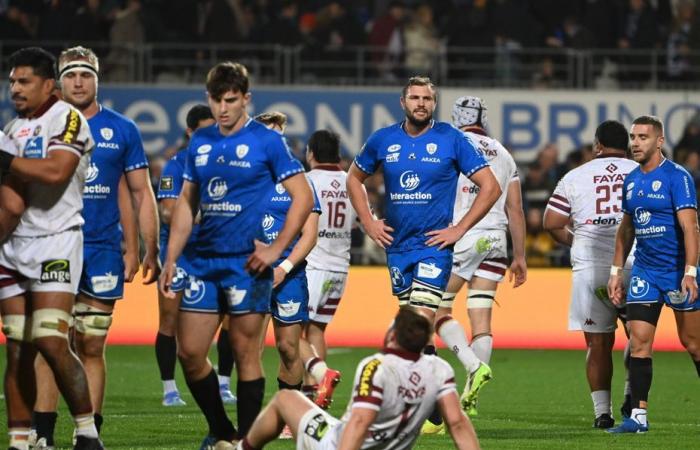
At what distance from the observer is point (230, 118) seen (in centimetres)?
870

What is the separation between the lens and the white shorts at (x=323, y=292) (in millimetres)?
12305

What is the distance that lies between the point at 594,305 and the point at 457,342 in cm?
127

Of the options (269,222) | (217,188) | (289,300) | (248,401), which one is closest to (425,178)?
(289,300)

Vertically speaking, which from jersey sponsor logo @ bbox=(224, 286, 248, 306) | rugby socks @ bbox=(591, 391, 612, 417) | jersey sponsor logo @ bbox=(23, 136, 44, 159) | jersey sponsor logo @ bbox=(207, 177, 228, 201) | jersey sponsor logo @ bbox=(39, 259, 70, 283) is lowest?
rugby socks @ bbox=(591, 391, 612, 417)

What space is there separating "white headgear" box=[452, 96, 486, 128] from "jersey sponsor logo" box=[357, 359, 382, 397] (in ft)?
16.2

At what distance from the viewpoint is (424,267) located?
34.3ft

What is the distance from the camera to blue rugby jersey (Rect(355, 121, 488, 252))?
10.5 m

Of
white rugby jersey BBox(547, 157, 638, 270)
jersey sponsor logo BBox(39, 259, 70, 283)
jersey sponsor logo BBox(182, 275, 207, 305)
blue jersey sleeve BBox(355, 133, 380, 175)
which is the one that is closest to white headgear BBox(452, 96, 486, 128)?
white rugby jersey BBox(547, 157, 638, 270)

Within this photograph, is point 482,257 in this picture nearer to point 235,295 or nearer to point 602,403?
point 602,403

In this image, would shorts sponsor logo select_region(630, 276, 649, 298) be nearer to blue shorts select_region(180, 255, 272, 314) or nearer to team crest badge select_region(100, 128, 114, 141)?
blue shorts select_region(180, 255, 272, 314)

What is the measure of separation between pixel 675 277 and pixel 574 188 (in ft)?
4.16

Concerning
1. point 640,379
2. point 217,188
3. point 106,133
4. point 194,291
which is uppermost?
point 106,133

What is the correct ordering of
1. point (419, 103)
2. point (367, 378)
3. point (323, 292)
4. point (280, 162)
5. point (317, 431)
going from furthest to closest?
point (323, 292), point (419, 103), point (280, 162), point (317, 431), point (367, 378)

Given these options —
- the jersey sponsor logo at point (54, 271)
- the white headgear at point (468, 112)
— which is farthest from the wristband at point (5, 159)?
the white headgear at point (468, 112)
